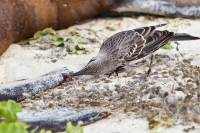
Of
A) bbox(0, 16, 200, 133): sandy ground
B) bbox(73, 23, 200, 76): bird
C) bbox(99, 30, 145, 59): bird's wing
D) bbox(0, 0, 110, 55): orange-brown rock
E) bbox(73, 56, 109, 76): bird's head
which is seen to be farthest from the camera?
bbox(0, 0, 110, 55): orange-brown rock

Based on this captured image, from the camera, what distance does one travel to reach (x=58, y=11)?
19.5 ft

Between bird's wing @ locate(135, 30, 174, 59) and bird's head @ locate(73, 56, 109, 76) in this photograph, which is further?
bird's wing @ locate(135, 30, 174, 59)

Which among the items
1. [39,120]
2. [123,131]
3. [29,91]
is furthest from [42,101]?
[123,131]

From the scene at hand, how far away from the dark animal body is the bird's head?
3.83 ft

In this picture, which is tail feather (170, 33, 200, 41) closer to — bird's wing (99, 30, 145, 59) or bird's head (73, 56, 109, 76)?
bird's wing (99, 30, 145, 59)

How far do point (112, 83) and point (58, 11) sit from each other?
5.88 ft

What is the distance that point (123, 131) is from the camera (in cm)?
347

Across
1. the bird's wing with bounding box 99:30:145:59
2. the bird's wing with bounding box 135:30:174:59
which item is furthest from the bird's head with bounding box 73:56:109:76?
the bird's wing with bounding box 135:30:174:59

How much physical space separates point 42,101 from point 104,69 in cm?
65

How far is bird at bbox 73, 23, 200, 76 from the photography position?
4.51m

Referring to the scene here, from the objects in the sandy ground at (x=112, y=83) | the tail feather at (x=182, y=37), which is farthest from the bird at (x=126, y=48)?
the sandy ground at (x=112, y=83)

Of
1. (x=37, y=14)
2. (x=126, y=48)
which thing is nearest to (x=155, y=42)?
→ (x=126, y=48)

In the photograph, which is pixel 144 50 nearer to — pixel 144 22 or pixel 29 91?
pixel 29 91

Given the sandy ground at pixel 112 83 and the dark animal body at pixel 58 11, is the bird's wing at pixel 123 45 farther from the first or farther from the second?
the dark animal body at pixel 58 11
